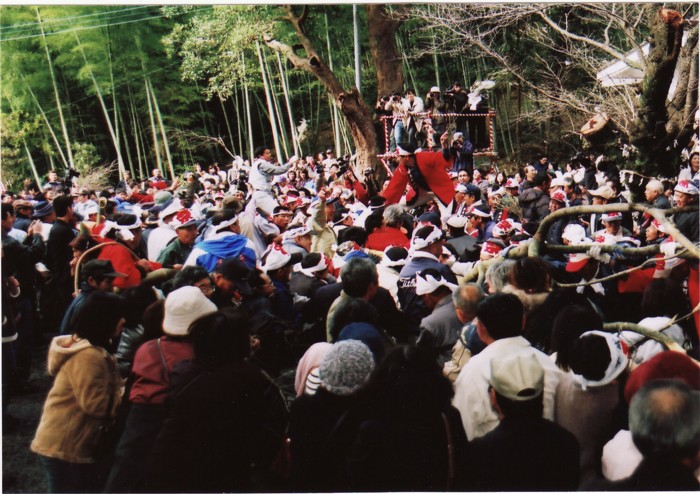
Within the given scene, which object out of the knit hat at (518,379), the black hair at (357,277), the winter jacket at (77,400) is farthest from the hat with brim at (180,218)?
the knit hat at (518,379)

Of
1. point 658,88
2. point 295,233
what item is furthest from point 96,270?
point 658,88

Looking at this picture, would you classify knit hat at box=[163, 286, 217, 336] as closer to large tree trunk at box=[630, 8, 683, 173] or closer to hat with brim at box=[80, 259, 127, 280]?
hat with brim at box=[80, 259, 127, 280]

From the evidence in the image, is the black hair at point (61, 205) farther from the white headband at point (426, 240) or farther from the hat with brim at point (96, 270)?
the white headband at point (426, 240)

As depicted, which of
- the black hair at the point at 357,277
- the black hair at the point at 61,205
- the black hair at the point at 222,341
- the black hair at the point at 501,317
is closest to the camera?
the black hair at the point at 222,341

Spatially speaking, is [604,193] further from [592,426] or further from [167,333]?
[167,333]

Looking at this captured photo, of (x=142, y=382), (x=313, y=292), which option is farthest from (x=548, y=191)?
(x=142, y=382)

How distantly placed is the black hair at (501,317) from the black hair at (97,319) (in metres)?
1.67

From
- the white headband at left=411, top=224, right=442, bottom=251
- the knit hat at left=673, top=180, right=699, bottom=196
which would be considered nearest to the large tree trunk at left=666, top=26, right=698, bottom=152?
the knit hat at left=673, top=180, right=699, bottom=196

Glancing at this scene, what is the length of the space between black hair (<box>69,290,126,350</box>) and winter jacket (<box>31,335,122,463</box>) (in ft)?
0.13

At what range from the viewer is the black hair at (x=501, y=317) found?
281 centimetres

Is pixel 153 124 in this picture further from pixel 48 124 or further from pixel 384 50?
pixel 384 50

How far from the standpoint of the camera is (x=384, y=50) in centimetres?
1328

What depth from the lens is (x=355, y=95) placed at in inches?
493

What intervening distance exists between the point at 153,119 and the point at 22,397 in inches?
607
